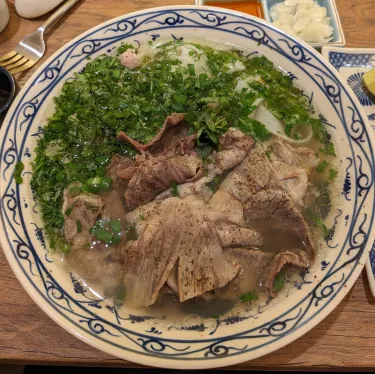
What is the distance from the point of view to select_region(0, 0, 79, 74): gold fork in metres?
2.93

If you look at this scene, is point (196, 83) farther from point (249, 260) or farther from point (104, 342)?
point (104, 342)

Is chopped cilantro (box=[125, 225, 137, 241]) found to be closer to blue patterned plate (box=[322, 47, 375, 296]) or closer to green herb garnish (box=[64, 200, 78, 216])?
green herb garnish (box=[64, 200, 78, 216])

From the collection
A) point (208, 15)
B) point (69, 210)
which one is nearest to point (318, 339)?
point (69, 210)

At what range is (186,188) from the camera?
7.65ft

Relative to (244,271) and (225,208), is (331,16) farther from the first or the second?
(244,271)

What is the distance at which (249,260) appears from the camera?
7.29ft

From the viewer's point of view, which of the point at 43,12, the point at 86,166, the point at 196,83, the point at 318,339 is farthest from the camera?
the point at 43,12

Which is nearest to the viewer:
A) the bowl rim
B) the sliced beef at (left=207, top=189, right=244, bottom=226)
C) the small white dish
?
the sliced beef at (left=207, top=189, right=244, bottom=226)

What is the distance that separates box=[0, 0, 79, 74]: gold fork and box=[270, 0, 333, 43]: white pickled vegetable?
208 centimetres

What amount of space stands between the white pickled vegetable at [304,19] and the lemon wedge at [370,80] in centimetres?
51

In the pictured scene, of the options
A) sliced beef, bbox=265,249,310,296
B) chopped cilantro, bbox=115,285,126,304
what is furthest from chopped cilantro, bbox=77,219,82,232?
sliced beef, bbox=265,249,310,296

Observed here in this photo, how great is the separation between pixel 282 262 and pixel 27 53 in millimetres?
2647

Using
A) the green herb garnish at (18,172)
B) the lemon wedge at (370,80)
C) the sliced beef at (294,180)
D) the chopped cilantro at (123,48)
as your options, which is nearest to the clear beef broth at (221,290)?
the sliced beef at (294,180)

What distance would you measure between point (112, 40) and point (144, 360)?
2.36 meters
